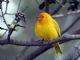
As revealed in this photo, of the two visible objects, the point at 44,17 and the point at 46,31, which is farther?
the point at 44,17

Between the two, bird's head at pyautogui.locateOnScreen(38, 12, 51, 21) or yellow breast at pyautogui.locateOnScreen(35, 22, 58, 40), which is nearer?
yellow breast at pyautogui.locateOnScreen(35, 22, 58, 40)

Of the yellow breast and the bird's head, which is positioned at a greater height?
the bird's head

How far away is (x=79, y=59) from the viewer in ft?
17.9

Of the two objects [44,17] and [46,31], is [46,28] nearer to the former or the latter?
[46,31]

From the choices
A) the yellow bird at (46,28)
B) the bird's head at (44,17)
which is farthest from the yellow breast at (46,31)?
the bird's head at (44,17)

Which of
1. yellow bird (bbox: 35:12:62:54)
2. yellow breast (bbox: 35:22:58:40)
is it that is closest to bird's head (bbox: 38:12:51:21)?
yellow bird (bbox: 35:12:62:54)

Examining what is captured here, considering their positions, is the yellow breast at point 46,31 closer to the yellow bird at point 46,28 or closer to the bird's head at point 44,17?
the yellow bird at point 46,28

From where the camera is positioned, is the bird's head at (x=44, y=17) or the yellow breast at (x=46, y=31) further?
the bird's head at (x=44, y=17)

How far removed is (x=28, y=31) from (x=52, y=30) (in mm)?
3741

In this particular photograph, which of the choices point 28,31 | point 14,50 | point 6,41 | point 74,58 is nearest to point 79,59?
point 74,58

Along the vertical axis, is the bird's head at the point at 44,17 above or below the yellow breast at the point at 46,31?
above

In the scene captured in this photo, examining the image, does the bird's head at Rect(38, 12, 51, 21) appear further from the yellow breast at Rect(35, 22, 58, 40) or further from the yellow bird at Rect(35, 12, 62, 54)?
the yellow breast at Rect(35, 22, 58, 40)

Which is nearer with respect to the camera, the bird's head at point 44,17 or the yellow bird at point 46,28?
the yellow bird at point 46,28

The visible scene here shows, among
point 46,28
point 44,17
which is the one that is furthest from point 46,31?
point 44,17
